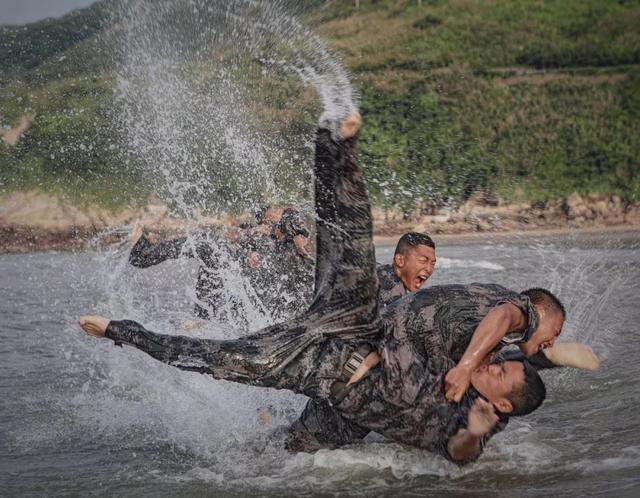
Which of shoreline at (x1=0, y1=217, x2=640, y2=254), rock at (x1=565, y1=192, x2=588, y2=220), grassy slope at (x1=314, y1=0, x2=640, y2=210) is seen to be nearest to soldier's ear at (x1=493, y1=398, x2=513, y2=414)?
shoreline at (x1=0, y1=217, x2=640, y2=254)

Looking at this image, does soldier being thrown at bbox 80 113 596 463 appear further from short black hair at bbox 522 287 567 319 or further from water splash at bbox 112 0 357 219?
water splash at bbox 112 0 357 219

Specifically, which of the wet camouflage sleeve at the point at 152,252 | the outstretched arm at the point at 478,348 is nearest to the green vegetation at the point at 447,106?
the wet camouflage sleeve at the point at 152,252

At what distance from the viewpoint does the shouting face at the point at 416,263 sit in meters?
5.69

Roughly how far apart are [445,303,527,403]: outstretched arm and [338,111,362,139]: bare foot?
113 centimetres

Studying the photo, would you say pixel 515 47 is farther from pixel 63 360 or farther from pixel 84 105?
pixel 63 360

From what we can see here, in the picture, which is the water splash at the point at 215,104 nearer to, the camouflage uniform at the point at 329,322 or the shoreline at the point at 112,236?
the shoreline at the point at 112,236

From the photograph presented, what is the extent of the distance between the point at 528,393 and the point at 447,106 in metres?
35.9

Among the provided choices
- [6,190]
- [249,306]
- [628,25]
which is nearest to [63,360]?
[249,306]

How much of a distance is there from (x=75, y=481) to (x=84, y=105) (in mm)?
36337

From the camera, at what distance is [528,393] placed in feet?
14.6

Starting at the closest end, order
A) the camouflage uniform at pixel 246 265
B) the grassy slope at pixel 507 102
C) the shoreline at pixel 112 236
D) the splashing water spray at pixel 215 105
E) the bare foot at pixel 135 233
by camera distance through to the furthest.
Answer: the camouflage uniform at pixel 246 265, the bare foot at pixel 135 233, the shoreline at pixel 112 236, the splashing water spray at pixel 215 105, the grassy slope at pixel 507 102

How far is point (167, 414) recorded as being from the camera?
6.70 metres

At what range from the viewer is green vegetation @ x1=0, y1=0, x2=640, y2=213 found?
33.7 meters

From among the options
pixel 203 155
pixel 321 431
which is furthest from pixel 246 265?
pixel 203 155
